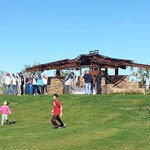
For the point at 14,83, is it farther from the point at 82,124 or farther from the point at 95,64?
the point at 82,124

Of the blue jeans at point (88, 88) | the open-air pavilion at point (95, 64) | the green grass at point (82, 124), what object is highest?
the open-air pavilion at point (95, 64)

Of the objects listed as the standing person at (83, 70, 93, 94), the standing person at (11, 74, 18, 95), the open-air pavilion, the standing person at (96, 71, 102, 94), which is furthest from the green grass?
the open-air pavilion

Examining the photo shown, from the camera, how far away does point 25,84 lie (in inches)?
1278

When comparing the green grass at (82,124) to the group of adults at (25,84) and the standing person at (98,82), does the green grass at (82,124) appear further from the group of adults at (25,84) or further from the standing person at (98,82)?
A: the standing person at (98,82)

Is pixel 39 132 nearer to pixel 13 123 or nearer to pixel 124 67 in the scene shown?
pixel 13 123

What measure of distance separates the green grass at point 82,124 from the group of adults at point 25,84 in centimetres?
265

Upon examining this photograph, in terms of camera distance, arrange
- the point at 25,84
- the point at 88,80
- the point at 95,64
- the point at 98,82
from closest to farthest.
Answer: the point at 88,80 < the point at 98,82 < the point at 25,84 < the point at 95,64

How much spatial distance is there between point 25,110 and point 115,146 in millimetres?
12094

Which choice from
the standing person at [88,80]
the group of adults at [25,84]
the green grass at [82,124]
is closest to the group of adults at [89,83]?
the standing person at [88,80]

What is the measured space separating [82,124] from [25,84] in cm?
1325

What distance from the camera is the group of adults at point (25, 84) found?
31.3 metres

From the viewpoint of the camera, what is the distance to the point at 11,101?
2791cm

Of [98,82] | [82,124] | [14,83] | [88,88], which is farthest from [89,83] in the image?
[82,124]

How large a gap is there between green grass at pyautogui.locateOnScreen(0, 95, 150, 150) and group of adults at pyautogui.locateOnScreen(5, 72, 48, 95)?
104 inches
